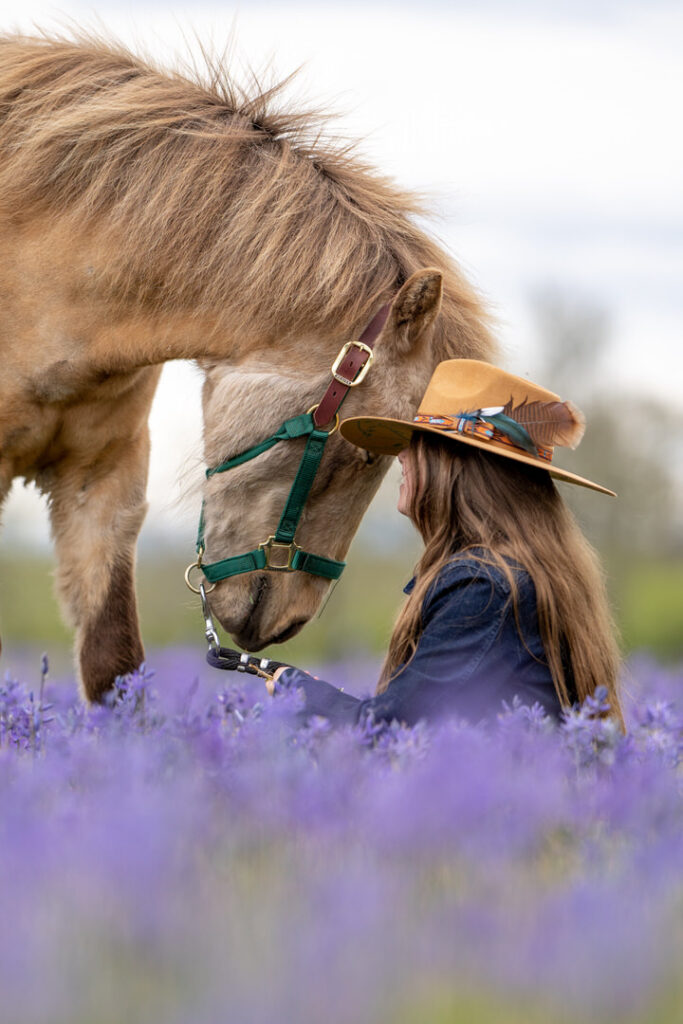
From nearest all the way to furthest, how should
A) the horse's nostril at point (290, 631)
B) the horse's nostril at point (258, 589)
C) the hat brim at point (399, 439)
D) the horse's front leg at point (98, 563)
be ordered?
the hat brim at point (399, 439) → the horse's nostril at point (258, 589) → the horse's nostril at point (290, 631) → the horse's front leg at point (98, 563)

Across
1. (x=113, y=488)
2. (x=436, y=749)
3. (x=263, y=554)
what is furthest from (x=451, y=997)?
(x=113, y=488)

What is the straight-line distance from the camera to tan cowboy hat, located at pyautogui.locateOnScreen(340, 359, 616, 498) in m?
3.08

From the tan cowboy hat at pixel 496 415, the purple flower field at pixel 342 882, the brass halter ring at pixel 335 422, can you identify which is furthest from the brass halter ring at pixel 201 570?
the purple flower field at pixel 342 882

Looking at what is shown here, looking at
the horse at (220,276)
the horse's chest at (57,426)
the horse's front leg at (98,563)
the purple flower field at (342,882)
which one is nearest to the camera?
the purple flower field at (342,882)

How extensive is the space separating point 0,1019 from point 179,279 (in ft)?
9.62

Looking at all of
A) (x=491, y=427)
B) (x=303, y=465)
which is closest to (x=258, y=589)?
(x=303, y=465)

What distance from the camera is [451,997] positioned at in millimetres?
1058

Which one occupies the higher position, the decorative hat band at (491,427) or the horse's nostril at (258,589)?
the decorative hat band at (491,427)

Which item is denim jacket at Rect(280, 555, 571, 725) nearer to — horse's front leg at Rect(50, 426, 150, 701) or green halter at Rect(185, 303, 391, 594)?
green halter at Rect(185, 303, 391, 594)

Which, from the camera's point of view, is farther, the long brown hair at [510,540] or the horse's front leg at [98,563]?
the horse's front leg at [98,563]

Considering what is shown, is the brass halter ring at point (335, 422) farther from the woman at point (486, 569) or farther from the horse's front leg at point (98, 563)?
the horse's front leg at point (98, 563)

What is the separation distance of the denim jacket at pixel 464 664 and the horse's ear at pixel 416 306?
0.80m

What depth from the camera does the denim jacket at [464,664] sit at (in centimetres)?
275

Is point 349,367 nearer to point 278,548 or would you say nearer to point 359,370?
point 359,370
